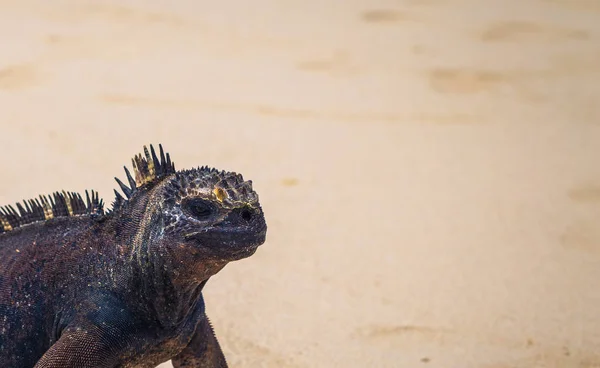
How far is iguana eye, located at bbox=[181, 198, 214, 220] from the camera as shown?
3203mm

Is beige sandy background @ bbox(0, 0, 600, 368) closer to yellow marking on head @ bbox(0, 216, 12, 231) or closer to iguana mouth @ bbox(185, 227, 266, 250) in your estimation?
yellow marking on head @ bbox(0, 216, 12, 231)

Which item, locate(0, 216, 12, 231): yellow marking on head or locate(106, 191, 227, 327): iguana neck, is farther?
locate(0, 216, 12, 231): yellow marking on head

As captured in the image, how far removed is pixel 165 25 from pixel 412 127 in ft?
11.3

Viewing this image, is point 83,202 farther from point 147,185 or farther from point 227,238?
point 227,238

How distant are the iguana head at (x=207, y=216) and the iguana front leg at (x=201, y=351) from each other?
1.94 ft

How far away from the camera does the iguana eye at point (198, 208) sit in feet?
10.5

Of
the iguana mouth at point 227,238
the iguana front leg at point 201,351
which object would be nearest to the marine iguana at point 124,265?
the iguana mouth at point 227,238

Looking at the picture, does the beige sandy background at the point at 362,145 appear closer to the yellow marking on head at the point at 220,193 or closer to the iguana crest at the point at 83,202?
the iguana crest at the point at 83,202

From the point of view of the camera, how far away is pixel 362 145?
7.59m

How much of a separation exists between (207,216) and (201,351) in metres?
0.84

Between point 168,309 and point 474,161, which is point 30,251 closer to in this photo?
point 168,309

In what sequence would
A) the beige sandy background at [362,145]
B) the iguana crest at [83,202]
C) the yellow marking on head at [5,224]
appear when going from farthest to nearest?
1. the beige sandy background at [362,145]
2. the yellow marking on head at [5,224]
3. the iguana crest at [83,202]

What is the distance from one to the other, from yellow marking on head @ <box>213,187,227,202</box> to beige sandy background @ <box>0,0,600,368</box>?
1628 mm

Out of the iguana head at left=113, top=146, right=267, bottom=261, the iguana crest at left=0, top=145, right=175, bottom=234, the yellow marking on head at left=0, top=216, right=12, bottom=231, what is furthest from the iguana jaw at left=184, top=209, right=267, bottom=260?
the yellow marking on head at left=0, top=216, right=12, bottom=231
